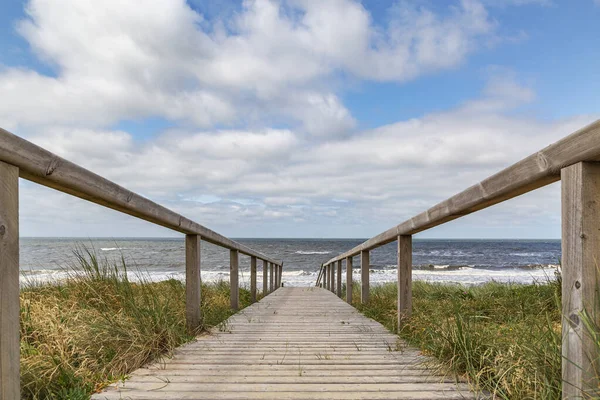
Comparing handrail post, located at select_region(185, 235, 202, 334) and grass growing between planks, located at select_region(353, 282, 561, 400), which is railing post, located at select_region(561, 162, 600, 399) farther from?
handrail post, located at select_region(185, 235, 202, 334)

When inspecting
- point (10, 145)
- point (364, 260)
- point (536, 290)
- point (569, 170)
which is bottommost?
point (536, 290)

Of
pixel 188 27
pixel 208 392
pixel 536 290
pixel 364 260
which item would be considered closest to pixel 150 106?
pixel 188 27

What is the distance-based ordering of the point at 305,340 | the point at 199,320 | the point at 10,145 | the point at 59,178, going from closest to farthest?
1. the point at 10,145
2. the point at 59,178
3. the point at 305,340
4. the point at 199,320

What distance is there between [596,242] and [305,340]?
2486 millimetres

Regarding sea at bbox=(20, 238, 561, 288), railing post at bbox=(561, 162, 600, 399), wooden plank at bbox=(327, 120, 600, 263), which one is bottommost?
sea at bbox=(20, 238, 561, 288)

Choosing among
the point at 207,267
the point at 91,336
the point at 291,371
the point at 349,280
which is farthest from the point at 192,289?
the point at 207,267

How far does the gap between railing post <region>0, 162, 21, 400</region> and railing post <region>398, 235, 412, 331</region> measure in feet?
9.69

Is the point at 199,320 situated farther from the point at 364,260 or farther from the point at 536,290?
the point at 536,290

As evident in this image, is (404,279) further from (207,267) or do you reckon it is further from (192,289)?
(207,267)

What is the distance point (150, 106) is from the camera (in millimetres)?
20656

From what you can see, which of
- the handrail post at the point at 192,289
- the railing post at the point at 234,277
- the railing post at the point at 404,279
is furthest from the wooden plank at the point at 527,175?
the railing post at the point at 234,277

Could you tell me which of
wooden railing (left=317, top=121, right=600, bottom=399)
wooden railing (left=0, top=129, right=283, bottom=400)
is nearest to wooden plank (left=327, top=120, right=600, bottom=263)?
wooden railing (left=317, top=121, right=600, bottom=399)

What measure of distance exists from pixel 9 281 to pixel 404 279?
3075 mm

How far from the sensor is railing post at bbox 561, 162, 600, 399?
1438 mm
